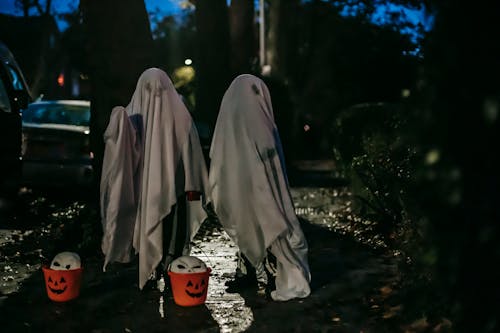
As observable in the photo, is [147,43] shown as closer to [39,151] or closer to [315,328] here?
[39,151]

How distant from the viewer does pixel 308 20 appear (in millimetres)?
44688

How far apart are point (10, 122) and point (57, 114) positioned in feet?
8.49

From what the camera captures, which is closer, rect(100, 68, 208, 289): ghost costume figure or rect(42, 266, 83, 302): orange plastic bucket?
rect(42, 266, 83, 302): orange plastic bucket

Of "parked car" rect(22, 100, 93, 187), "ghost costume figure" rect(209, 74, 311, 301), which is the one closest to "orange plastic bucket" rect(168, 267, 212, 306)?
"ghost costume figure" rect(209, 74, 311, 301)

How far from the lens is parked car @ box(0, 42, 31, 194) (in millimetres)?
11867

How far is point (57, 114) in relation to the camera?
48.0 feet

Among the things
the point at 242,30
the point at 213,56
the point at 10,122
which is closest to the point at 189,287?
the point at 10,122

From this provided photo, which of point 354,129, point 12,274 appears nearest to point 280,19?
point 354,129

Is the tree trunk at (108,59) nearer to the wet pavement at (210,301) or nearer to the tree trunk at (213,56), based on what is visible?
the wet pavement at (210,301)

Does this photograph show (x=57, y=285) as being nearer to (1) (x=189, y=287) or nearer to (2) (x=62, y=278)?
(2) (x=62, y=278)

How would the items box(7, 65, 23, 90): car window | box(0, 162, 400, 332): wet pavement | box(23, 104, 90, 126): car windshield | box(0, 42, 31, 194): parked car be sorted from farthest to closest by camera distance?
box(23, 104, 90, 126): car windshield → box(7, 65, 23, 90): car window → box(0, 42, 31, 194): parked car → box(0, 162, 400, 332): wet pavement

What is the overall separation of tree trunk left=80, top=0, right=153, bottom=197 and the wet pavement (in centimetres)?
170

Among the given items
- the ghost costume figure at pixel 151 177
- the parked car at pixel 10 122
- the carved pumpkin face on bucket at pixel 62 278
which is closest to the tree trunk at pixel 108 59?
the parked car at pixel 10 122

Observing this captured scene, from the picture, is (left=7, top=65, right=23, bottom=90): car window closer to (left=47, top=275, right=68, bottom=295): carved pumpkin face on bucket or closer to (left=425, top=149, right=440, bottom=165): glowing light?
(left=47, top=275, right=68, bottom=295): carved pumpkin face on bucket
